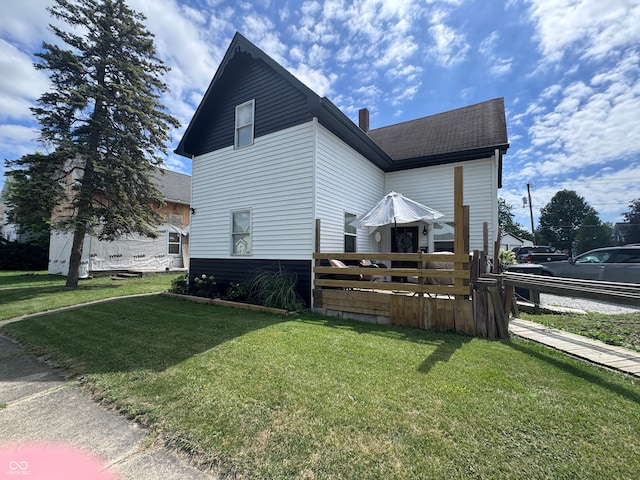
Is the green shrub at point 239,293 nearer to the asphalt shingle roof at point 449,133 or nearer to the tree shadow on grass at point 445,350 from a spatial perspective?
the tree shadow on grass at point 445,350

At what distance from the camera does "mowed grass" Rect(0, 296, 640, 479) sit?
6.35 feet

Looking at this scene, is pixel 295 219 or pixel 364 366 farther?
pixel 295 219

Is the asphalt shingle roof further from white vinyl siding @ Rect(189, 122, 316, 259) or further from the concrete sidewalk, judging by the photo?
the concrete sidewalk

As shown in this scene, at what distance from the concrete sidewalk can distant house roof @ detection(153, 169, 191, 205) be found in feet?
53.4

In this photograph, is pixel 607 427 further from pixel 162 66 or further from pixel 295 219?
pixel 162 66

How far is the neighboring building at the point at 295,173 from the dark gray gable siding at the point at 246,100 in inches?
1.2

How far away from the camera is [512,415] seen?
243cm

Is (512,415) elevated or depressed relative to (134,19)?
depressed

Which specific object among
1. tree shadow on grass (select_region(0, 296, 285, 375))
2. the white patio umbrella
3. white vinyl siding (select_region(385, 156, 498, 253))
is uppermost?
white vinyl siding (select_region(385, 156, 498, 253))

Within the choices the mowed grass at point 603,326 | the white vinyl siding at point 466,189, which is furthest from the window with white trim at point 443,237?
the mowed grass at point 603,326

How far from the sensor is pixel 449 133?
11.2m

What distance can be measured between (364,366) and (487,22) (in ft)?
33.0

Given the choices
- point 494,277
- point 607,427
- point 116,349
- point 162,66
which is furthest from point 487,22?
point 162,66

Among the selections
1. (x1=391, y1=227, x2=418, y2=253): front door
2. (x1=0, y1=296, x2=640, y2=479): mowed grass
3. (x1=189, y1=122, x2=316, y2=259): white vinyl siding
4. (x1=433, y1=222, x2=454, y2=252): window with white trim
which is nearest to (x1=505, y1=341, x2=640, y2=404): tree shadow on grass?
(x1=0, y1=296, x2=640, y2=479): mowed grass
